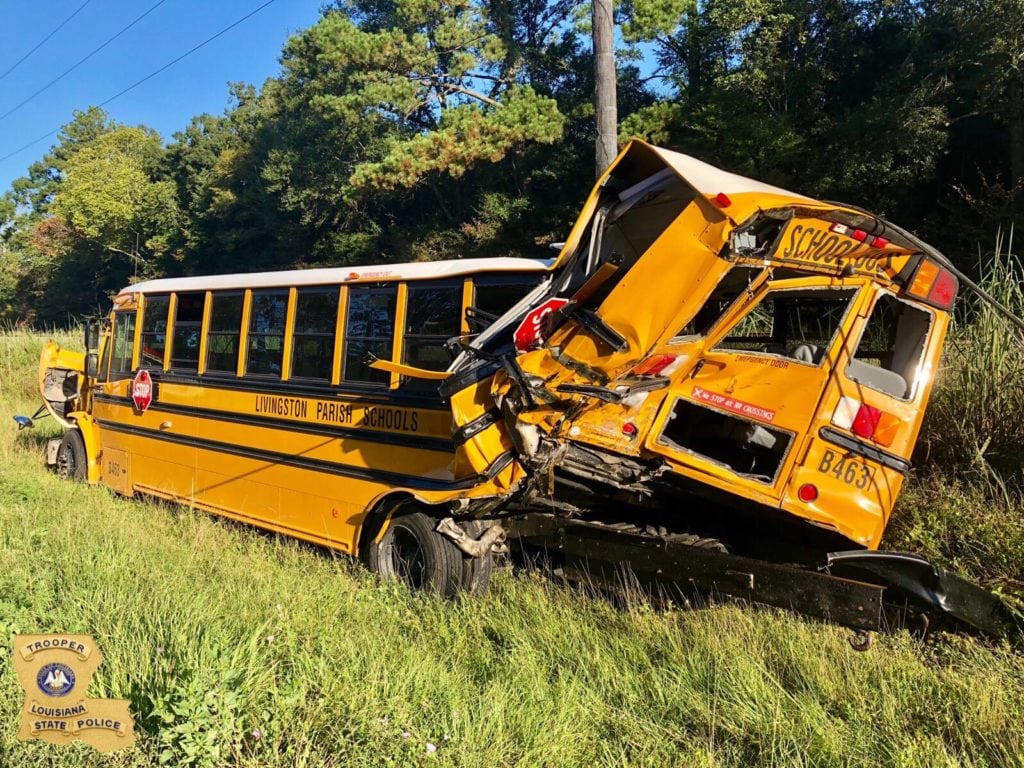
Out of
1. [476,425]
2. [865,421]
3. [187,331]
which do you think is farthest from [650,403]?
[187,331]

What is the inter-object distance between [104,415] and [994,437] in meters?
8.82

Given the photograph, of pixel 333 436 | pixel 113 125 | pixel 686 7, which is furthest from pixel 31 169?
pixel 333 436

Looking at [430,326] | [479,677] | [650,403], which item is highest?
[430,326]

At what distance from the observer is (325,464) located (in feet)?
18.8

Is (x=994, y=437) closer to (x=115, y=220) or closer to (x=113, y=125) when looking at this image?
(x=115, y=220)

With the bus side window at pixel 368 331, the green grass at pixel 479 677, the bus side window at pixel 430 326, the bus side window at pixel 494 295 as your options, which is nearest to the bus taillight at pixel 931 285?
the green grass at pixel 479 677

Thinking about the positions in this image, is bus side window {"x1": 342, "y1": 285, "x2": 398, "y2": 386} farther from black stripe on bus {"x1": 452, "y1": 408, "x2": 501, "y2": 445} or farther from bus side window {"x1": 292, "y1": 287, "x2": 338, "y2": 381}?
black stripe on bus {"x1": 452, "y1": 408, "x2": 501, "y2": 445}

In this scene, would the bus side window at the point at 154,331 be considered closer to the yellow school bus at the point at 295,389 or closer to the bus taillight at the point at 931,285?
the yellow school bus at the point at 295,389

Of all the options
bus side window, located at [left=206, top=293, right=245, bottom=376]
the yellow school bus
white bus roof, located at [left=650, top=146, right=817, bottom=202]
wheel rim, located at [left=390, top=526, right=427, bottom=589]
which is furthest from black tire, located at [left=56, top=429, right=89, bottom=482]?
white bus roof, located at [left=650, top=146, right=817, bottom=202]

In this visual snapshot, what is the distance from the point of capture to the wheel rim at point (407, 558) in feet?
16.3

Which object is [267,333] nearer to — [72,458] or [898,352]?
[72,458]

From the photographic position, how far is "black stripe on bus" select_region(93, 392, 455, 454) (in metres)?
4.94

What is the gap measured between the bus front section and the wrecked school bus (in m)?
0.01

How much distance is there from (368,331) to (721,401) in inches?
106
